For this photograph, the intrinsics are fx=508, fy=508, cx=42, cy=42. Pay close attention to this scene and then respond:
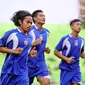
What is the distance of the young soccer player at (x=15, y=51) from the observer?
660 cm

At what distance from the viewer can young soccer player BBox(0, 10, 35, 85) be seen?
660 cm

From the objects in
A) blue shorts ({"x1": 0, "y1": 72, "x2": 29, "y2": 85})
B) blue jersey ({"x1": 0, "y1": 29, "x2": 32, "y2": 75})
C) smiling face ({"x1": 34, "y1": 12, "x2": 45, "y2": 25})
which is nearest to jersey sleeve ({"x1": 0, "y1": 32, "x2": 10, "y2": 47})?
blue jersey ({"x1": 0, "y1": 29, "x2": 32, "y2": 75})

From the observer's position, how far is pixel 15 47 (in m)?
6.60

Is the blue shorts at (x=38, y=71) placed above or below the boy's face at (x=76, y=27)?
below

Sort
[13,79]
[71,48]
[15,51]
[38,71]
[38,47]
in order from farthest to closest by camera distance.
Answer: [71,48], [38,71], [38,47], [13,79], [15,51]

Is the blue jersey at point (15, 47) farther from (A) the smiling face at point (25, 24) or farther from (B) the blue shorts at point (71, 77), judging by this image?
(B) the blue shorts at point (71, 77)

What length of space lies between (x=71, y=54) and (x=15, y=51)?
1879mm

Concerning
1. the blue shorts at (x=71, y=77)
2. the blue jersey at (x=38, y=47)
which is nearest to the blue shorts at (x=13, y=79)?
the blue jersey at (x=38, y=47)

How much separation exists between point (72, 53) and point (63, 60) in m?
0.23

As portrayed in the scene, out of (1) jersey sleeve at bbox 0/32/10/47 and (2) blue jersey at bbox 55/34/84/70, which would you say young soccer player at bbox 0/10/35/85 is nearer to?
(1) jersey sleeve at bbox 0/32/10/47

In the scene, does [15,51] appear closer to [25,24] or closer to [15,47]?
[15,47]

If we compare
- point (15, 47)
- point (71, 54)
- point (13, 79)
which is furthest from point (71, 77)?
point (15, 47)

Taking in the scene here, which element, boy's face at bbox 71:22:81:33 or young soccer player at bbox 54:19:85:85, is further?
boy's face at bbox 71:22:81:33

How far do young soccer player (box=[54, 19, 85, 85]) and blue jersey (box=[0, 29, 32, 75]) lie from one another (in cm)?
162
